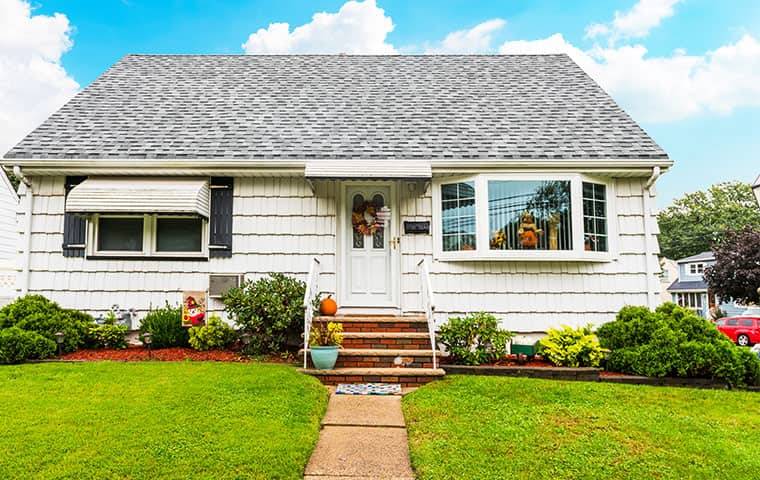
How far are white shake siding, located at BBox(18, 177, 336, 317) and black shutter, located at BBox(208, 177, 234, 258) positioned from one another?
0.10m

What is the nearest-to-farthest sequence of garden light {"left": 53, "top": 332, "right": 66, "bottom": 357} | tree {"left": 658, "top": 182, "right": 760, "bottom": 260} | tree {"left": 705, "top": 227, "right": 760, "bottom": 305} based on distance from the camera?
garden light {"left": 53, "top": 332, "right": 66, "bottom": 357}, tree {"left": 705, "top": 227, "right": 760, "bottom": 305}, tree {"left": 658, "top": 182, "right": 760, "bottom": 260}

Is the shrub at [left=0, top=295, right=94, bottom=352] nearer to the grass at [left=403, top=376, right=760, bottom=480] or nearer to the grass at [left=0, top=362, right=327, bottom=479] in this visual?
the grass at [left=0, top=362, right=327, bottom=479]

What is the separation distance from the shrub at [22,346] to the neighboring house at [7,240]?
7.67m

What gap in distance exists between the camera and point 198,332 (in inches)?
271

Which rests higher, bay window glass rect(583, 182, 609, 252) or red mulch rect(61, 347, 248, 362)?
bay window glass rect(583, 182, 609, 252)

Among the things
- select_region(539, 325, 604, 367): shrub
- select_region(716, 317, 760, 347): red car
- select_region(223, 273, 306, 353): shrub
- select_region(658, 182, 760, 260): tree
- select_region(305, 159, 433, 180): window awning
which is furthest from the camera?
select_region(658, 182, 760, 260): tree

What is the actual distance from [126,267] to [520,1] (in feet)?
35.8

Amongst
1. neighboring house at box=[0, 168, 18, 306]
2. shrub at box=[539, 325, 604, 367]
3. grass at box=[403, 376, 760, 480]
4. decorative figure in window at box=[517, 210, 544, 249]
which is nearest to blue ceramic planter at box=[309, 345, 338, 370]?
grass at box=[403, 376, 760, 480]

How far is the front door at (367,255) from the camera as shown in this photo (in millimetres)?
7480

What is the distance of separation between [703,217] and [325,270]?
50.1 metres

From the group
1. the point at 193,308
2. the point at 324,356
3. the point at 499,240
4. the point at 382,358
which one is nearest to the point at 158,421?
the point at 324,356

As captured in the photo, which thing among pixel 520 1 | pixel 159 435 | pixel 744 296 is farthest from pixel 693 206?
pixel 159 435

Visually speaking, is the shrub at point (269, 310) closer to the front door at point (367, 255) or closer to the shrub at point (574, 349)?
the front door at point (367, 255)

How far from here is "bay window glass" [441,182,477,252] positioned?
7.20 m
